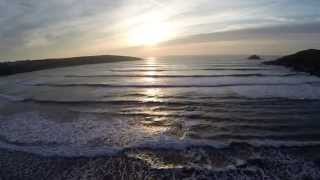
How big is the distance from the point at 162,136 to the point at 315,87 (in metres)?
13.7

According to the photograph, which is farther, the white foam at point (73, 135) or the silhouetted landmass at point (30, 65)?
the silhouetted landmass at point (30, 65)

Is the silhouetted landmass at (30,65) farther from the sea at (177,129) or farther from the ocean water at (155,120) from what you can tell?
the sea at (177,129)

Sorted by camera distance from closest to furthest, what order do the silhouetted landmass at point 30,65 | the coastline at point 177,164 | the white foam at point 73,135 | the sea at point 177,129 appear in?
the coastline at point 177,164 → the sea at point 177,129 → the white foam at point 73,135 → the silhouetted landmass at point 30,65

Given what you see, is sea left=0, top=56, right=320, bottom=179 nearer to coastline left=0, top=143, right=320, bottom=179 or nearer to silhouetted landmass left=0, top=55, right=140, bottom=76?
coastline left=0, top=143, right=320, bottom=179

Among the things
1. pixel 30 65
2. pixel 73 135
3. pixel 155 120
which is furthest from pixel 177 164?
pixel 30 65

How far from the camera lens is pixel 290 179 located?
6086 mm

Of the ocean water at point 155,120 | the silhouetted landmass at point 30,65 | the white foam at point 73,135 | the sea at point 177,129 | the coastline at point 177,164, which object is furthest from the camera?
the silhouetted landmass at point 30,65

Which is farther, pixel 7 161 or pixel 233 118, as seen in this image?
pixel 233 118

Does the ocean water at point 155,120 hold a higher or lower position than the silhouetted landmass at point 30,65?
lower

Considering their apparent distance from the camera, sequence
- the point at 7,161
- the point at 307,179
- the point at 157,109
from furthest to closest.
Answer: the point at 157,109
the point at 7,161
the point at 307,179

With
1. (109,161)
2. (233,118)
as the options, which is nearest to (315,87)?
(233,118)

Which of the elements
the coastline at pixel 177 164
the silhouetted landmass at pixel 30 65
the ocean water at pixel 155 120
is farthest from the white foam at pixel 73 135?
the silhouetted landmass at pixel 30 65

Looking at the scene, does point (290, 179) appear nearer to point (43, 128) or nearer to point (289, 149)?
point (289, 149)

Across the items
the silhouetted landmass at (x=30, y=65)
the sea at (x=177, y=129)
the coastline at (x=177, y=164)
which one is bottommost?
the coastline at (x=177, y=164)
